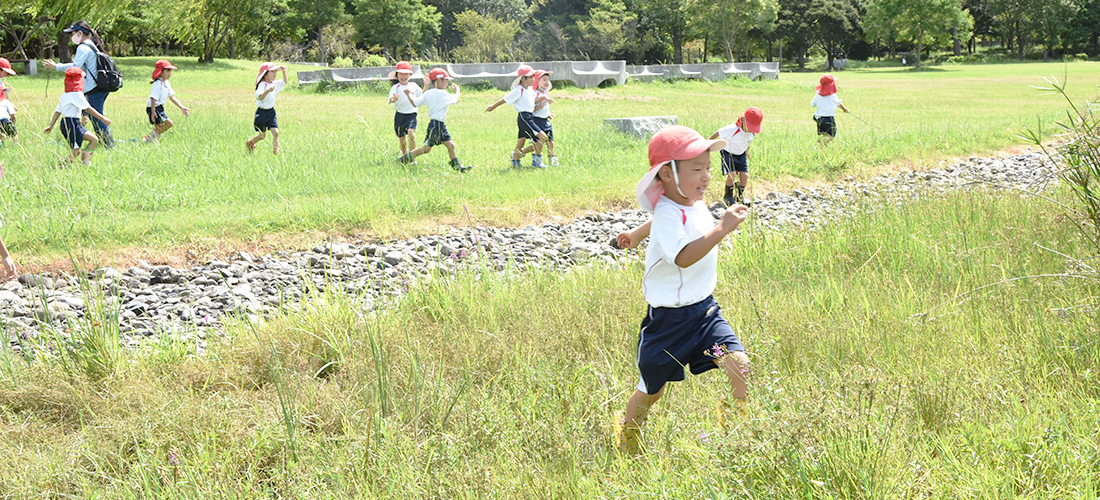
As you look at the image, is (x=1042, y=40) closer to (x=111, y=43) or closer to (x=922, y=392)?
(x=111, y=43)

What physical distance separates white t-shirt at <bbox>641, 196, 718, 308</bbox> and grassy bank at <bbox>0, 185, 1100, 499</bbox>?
0.35 metres

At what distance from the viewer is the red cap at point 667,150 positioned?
10.8 ft

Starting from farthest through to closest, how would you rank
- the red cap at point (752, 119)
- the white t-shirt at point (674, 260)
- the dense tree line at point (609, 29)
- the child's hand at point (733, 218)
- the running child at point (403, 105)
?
the dense tree line at point (609, 29), the running child at point (403, 105), the red cap at point (752, 119), the white t-shirt at point (674, 260), the child's hand at point (733, 218)

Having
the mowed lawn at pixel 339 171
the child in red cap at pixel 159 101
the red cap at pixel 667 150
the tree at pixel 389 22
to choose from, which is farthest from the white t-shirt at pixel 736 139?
the tree at pixel 389 22

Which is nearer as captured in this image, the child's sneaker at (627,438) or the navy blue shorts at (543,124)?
the child's sneaker at (627,438)

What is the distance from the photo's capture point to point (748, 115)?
9789mm

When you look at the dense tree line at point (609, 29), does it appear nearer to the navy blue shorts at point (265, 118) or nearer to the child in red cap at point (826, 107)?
the navy blue shorts at point (265, 118)

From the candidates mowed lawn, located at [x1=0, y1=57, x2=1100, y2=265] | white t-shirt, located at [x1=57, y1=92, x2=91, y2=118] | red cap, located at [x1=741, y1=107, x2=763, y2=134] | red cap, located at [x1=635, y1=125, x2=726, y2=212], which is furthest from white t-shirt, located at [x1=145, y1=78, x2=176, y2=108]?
red cap, located at [x1=635, y1=125, x2=726, y2=212]

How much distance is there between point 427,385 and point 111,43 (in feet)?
167

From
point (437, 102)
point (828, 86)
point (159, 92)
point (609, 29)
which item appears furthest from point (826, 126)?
point (609, 29)

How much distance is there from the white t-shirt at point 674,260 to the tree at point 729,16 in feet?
169

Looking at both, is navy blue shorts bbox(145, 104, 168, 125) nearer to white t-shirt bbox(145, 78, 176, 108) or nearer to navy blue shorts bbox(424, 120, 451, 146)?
white t-shirt bbox(145, 78, 176, 108)

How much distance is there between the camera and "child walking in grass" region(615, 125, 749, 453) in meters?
3.30

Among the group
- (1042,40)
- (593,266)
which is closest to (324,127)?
(593,266)
